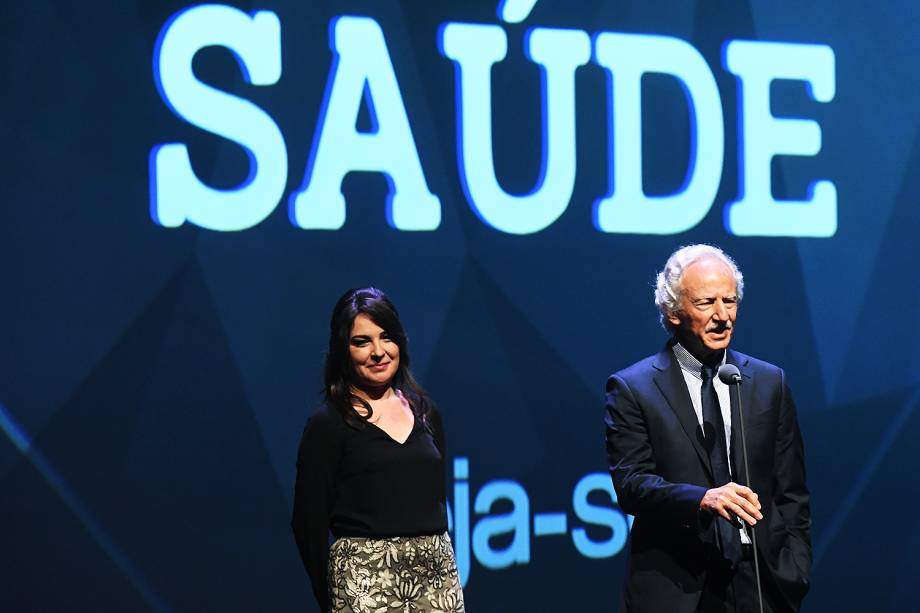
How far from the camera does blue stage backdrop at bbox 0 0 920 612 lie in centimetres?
410

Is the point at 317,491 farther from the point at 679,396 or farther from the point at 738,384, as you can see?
the point at 738,384

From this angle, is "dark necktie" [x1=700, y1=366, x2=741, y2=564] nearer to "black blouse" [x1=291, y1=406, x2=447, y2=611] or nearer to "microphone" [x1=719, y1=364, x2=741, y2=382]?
"microphone" [x1=719, y1=364, x2=741, y2=382]

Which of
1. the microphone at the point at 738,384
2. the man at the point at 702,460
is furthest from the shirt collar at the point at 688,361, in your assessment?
the microphone at the point at 738,384

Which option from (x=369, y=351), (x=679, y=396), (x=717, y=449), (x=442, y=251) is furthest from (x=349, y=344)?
(x=442, y=251)

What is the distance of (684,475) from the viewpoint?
9.25 ft

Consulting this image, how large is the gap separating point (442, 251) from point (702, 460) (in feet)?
6.21

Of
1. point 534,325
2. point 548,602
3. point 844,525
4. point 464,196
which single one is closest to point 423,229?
point 464,196

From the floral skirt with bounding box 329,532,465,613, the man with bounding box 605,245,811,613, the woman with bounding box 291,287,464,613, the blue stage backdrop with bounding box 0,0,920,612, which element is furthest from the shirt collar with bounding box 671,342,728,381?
the blue stage backdrop with bounding box 0,0,920,612

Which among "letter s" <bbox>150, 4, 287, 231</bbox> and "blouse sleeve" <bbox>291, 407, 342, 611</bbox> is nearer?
"blouse sleeve" <bbox>291, 407, 342, 611</bbox>

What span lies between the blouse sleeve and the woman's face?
14 centimetres

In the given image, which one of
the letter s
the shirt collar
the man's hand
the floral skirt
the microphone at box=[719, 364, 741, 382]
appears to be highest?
the letter s

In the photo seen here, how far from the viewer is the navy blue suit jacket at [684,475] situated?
279cm

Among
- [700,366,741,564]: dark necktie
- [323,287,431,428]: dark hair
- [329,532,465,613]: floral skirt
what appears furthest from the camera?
[323,287,431,428]: dark hair

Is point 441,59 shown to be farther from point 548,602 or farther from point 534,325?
point 548,602
